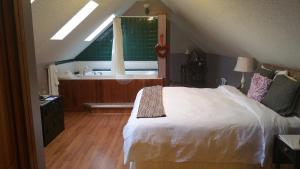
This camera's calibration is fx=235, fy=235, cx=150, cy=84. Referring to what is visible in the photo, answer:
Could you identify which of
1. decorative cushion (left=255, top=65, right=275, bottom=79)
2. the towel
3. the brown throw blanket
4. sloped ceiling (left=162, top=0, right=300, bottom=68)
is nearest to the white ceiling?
sloped ceiling (left=162, top=0, right=300, bottom=68)

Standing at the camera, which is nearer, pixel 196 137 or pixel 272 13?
pixel 272 13

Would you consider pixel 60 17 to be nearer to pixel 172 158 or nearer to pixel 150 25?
pixel 172 158

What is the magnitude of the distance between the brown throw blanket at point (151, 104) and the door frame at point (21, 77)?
1328 millimetres

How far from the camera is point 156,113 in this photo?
245 centimetres

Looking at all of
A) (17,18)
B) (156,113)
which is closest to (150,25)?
(156,113)

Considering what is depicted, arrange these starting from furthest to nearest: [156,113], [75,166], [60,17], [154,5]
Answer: [154,5], [60,17], [75,166], [156,113]

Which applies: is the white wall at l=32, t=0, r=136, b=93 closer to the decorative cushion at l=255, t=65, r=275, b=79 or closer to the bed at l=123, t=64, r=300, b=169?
the bed at l=123, t=64, r=300, b=169

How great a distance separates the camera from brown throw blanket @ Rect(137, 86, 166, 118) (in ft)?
8.00

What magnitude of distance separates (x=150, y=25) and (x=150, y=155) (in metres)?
4.93

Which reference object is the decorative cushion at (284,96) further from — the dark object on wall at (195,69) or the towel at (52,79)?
the dark object on wall at (195,69)

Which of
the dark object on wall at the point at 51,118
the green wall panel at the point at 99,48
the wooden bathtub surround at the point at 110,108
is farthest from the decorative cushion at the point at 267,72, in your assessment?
the green wall panel at the point at 99,48

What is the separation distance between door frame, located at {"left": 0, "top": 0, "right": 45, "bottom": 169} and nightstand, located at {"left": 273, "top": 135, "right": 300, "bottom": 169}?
1.76 meters

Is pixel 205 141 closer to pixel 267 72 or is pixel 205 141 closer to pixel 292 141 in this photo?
Answer: pixel 292 141

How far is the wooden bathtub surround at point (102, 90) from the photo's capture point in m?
4.67
